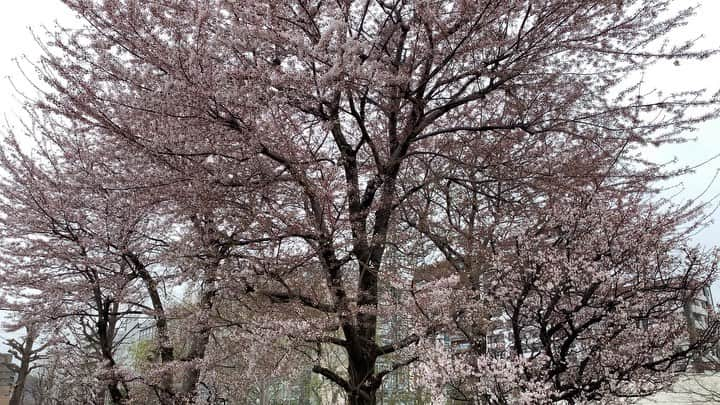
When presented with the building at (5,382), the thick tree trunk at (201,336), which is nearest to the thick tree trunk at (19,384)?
the building at (5,382)

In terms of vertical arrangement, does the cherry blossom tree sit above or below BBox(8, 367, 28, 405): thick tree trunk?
above

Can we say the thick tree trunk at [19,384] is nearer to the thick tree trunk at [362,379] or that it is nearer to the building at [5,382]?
the building at [5,382]

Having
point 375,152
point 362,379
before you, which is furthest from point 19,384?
point 375,152

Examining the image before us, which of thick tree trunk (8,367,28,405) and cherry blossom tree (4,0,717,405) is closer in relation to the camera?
cherry blossom tree (4,0,717,405)

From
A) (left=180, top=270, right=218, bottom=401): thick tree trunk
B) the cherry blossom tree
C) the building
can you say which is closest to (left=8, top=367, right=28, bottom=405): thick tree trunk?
the building

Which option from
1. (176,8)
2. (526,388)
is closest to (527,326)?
(526,388)

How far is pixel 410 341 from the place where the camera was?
5055mm

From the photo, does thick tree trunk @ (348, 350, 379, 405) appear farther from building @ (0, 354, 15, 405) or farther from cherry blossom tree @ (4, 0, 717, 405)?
building @ (0, 354, 15, 405)

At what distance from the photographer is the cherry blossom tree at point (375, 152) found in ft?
13.6

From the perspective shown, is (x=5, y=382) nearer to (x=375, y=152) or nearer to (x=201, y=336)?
(x=201, y=336)

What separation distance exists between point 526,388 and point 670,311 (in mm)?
1778

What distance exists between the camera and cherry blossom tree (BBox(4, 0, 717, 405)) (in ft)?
13.6

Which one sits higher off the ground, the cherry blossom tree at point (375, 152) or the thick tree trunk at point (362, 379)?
the cherry blossom tree at point (375, 152)

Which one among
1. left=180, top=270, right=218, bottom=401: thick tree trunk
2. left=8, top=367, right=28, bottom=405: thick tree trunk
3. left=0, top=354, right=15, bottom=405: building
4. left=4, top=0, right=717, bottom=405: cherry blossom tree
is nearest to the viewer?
left=4, top=0, right=717, bottom=405: cherry blossom tree
